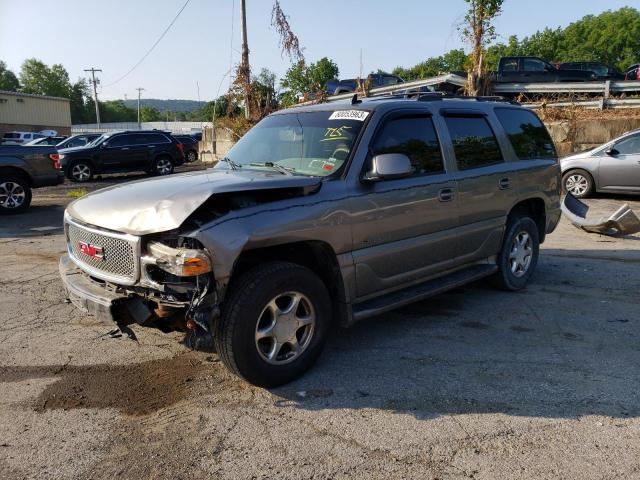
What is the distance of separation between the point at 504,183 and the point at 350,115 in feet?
6.43

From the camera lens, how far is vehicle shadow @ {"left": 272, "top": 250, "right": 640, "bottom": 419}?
11.7 ft

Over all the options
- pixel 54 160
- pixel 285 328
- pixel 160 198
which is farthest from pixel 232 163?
pixel 54 160

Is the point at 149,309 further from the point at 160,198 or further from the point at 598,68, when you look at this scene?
the point at 598,68

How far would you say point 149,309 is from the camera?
347cm

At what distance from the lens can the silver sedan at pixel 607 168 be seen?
472 inches

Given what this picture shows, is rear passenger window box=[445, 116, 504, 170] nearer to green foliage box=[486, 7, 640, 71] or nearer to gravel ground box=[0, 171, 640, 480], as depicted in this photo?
gravel ground box=[0, 171, 640, 480]

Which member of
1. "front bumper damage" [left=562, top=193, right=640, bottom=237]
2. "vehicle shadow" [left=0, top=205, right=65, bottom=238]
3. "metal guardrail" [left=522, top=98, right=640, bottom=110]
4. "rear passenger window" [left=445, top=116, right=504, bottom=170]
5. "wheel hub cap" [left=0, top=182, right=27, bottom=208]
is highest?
"metal guardrail" [left=522, top=98, right=640, bottom=110]

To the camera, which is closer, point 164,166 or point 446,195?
point 446,195

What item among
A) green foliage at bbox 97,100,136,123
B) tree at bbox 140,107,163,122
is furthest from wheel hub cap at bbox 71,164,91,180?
tree at bbox 140,107,163,122

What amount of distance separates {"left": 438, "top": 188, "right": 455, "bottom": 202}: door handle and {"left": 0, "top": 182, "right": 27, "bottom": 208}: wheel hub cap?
10.3 metres

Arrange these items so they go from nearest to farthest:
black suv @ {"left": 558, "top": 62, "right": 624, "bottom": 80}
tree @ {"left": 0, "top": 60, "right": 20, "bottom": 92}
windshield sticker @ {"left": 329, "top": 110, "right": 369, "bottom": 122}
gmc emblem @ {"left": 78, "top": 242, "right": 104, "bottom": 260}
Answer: gmc emblem @ {"left": 78, "top": 242, "right": 104, "bottom": 260} < windshield sticker @ {"left": 329, "top": 110, "right": 369, "bottom": 122} < black suv @ {"left": 558, "top": 62, "right": 624, "bottom": 80} < tree @ {"left": 0, "top": 60, "right": 20, "bottom": 92}

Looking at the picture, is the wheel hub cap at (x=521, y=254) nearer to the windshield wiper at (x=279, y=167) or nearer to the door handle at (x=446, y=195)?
the door handle at (x=446, y=195)

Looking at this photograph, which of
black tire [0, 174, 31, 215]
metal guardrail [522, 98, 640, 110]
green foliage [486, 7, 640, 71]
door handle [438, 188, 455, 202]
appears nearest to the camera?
door handle [438, 188, 455, 202]

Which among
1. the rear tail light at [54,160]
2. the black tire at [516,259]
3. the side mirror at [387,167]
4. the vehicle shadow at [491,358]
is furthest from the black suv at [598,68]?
the side mirror at [387,167]
